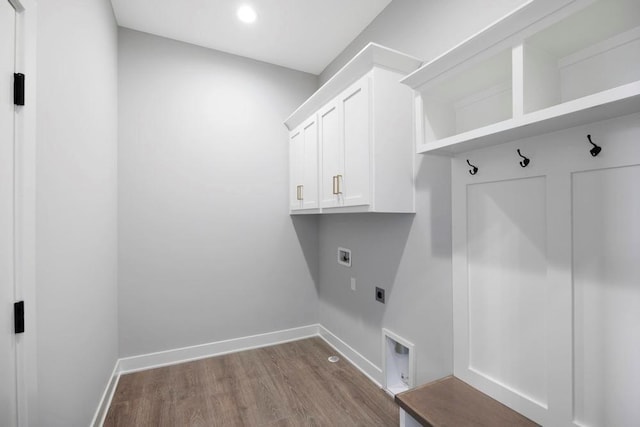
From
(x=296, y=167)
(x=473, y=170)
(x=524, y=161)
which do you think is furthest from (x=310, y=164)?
(x=524, y=161)

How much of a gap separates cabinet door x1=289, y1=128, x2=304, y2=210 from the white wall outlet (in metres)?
0.56

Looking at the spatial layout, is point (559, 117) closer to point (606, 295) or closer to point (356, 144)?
point (606, 295)

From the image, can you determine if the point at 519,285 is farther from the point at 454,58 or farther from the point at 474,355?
the point at 454,58

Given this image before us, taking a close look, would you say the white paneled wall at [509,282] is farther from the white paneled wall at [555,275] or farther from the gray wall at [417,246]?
the gray wall at [417,246]

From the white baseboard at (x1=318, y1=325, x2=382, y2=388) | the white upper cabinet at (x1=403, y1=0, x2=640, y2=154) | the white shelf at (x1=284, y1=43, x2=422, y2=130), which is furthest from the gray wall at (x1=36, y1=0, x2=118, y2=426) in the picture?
the white baseboard at (x1=318, y1=325, x2=382, y2=388)

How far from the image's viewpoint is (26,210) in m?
0.94

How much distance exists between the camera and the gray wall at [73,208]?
107 cm

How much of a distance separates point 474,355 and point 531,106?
119 centimetres

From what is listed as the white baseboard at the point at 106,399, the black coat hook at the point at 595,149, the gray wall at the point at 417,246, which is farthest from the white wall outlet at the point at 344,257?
the white baseboard at the point at 106,399

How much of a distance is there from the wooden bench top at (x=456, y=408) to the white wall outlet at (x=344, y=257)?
122 centimetres

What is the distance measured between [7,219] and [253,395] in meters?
1.79

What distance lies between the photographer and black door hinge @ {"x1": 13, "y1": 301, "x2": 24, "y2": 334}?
901 mm

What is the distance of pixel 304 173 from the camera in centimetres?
255

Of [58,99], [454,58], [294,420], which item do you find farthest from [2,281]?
[454,58]
